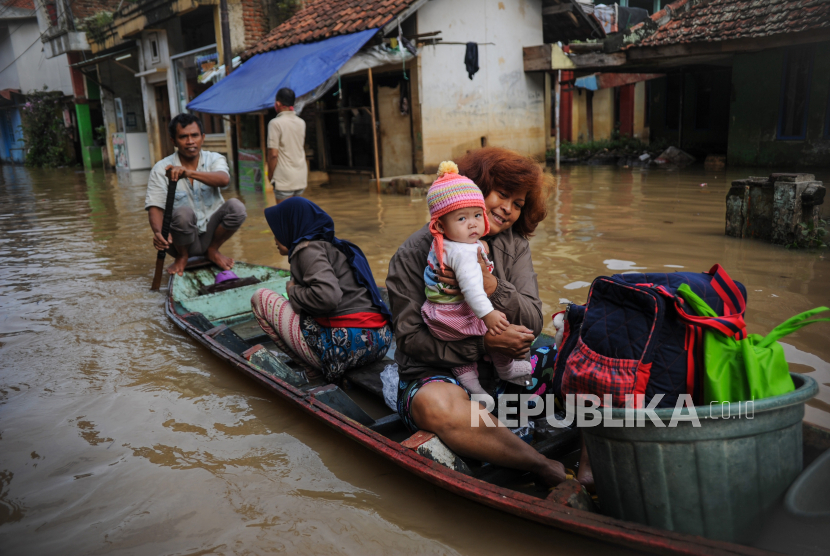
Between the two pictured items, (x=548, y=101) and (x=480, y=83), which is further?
(x=548, y=101)

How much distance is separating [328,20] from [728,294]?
1172 cm

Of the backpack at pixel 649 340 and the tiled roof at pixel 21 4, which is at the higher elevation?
the tiled roof at pixel 21 4

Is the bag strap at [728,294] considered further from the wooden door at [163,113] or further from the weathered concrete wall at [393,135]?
the wooden door at [163,113]

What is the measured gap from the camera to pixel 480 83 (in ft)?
42.2

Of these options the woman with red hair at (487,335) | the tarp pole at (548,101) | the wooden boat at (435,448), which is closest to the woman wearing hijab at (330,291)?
the wooden boat at (435,448)

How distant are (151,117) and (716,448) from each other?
19856mm

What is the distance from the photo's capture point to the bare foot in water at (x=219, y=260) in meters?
5.42

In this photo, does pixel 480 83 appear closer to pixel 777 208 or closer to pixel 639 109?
pixel 639 109

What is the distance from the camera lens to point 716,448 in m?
1.60

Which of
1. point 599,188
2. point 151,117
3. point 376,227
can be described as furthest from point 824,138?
point 151,117

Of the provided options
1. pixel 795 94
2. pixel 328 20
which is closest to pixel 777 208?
pixel 795 94

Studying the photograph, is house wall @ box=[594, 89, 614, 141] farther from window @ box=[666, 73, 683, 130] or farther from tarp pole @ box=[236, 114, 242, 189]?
tarp pole @ box=[236, 114, 242, 189]

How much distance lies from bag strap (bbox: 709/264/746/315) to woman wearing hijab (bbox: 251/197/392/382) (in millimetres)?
1714

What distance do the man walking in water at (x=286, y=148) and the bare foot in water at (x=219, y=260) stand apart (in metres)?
2.26
